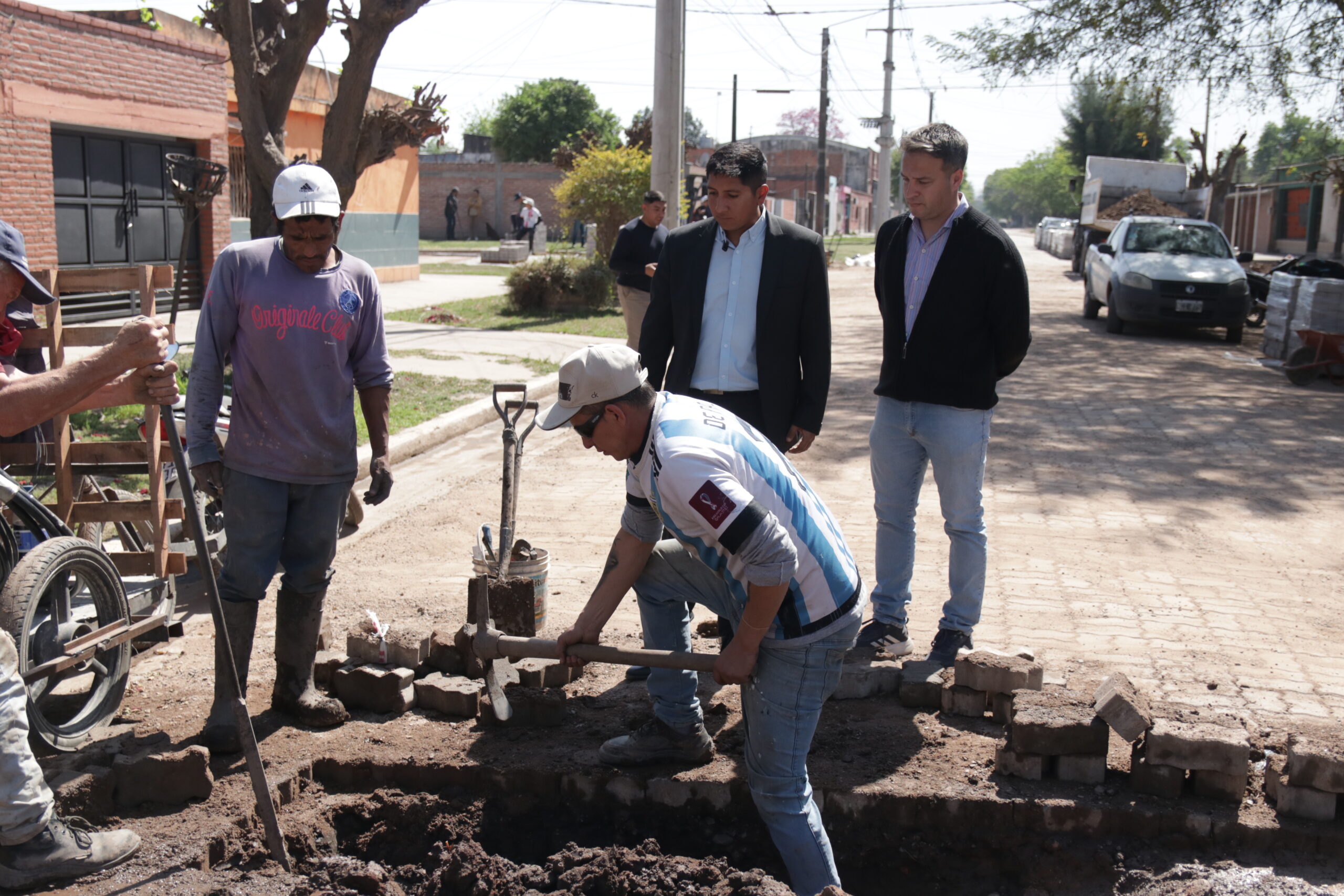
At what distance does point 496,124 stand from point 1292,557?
57.4 metres

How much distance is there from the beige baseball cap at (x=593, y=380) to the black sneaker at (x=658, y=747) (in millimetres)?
1314

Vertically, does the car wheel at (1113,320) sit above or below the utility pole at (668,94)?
below

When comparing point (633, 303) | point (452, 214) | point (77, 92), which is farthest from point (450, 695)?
point (452, 214)

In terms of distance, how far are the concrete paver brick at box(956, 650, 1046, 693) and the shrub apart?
46.4ft

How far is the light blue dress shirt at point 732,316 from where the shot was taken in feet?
14.0

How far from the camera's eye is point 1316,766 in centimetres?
334

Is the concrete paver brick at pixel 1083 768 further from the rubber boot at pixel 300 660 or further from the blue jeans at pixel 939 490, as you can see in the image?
the rubber boot at pixel 300 660

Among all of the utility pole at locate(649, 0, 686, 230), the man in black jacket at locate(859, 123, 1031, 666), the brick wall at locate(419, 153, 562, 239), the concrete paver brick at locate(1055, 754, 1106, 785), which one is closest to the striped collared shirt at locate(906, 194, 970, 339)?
the man in black jacket at locate(859, 123, 1031, 666)

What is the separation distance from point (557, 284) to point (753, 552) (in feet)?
50.6

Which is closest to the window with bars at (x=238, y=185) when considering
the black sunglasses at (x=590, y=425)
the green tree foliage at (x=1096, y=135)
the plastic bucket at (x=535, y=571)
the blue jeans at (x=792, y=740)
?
the plastic bucket at (x=535, y=571)

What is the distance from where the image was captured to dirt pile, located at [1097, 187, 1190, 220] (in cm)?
2747

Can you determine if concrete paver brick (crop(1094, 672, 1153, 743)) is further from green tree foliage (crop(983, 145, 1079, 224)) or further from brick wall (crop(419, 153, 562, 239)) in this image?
green tree foliage (crop(983, 145, 1079, 224))

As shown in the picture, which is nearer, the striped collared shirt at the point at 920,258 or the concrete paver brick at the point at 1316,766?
the concrete paver brick at the point at 1316,766

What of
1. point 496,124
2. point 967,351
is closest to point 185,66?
point 967,351
